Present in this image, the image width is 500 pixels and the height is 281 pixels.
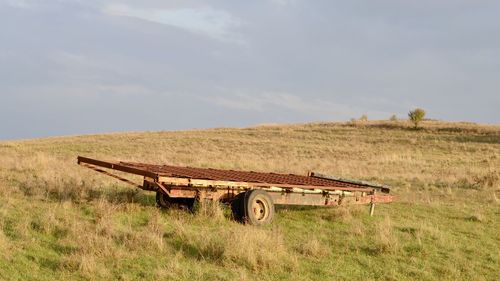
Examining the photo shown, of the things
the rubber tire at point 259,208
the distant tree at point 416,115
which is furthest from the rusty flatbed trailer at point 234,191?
the distant tree at point 416,115

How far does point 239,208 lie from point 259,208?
48 cm

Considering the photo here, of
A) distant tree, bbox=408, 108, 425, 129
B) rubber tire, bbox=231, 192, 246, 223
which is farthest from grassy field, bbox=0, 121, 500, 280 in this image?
distant tree, bbox=408, 108, 425, 129

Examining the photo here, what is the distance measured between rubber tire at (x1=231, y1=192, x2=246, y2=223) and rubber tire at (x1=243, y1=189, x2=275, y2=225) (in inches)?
3.4

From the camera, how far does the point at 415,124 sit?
65.7 metres

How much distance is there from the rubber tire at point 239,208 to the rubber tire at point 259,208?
87 mm

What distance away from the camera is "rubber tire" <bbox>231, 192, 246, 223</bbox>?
411 inches

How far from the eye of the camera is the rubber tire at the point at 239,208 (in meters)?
10.4

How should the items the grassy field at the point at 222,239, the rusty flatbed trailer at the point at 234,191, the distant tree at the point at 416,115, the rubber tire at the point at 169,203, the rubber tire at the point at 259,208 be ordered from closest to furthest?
the grassy field at the point at 222,239, the rusty flatbed trailer at the point at 234,191, the rubber tire at the point at 259,208, the rubber tire at the point at 169,203, the distant tree at the point at 416,115

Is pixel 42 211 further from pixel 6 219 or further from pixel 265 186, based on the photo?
pixel 265 186

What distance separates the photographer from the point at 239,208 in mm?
10492

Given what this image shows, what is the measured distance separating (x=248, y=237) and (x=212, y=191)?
2.63m

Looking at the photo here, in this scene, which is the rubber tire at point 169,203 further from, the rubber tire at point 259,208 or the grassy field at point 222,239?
the rubber tire at point 259,208

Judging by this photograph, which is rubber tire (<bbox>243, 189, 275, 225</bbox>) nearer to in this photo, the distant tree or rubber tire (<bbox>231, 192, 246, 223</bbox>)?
rubber tire (<bbox>231, 192, 246, 223</bbox>)

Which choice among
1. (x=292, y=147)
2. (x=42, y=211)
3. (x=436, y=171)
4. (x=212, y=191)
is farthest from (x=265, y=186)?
(x=292, y=147)
